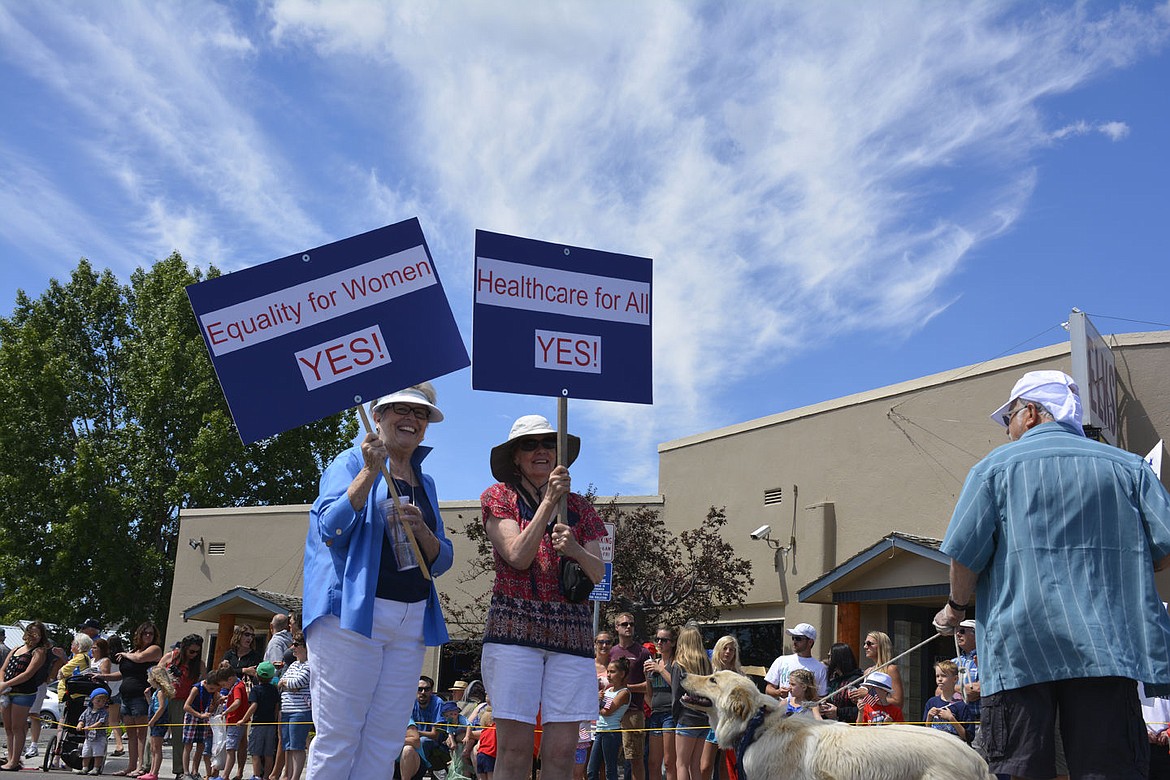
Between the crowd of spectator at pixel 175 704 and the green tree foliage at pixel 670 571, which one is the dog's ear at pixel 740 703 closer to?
the crowd of spectator at pixel 175 704

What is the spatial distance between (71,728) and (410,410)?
11075mm

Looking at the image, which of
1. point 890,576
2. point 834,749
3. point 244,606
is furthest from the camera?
point 244,606

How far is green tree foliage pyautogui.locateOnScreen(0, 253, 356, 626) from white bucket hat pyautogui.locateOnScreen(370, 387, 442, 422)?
30238 mm

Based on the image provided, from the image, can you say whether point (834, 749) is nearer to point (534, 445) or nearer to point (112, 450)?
point (534, 445)

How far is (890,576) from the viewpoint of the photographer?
15.7 meters

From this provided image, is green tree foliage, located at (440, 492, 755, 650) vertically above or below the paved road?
above

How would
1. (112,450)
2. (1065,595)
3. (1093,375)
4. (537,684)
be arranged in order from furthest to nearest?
1. (112,450)
2. (1093,375)
3. (537,684)
4. (1065,595)

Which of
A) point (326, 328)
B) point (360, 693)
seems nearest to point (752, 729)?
point (360, 693)

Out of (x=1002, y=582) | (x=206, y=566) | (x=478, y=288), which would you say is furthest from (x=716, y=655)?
(x=206, y=566)

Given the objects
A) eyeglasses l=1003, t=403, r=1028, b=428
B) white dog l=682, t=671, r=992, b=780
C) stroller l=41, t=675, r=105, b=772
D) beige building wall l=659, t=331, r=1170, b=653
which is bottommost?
stroller l=41, t=675, r=105, b=772

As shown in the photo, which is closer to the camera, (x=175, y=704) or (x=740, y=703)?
(x=740, y=703)

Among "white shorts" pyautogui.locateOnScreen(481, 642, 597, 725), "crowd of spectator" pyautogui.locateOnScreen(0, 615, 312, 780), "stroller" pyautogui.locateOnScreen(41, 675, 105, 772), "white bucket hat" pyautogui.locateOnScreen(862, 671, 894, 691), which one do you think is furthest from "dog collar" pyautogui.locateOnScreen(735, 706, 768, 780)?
"stroller" pyautogui.locateOnScreen(41, 675, 105, 772)

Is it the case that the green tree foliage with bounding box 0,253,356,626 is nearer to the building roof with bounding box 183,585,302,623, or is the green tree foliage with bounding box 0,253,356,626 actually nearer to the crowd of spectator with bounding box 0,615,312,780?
the building roof with bounding box 183,585,302,623

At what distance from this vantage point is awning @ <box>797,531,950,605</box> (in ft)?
48.3
